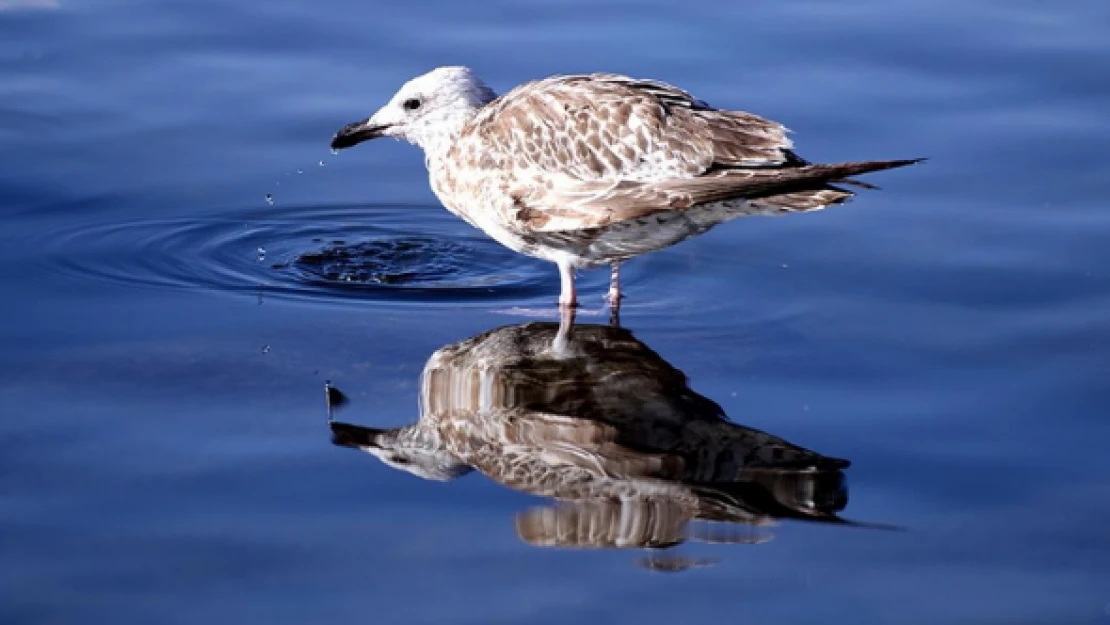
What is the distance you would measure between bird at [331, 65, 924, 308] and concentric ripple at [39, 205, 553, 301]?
0.35 meters

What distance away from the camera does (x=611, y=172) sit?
8508 millimetres

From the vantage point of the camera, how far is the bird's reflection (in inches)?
255

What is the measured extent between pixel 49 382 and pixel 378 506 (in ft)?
5.81

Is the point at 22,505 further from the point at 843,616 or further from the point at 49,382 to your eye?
the point at 843,616

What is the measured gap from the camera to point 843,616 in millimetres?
5848

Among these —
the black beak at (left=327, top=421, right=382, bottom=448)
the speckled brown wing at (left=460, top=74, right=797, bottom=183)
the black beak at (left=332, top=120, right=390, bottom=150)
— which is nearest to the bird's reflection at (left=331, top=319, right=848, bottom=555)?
the black beak at (left=327, top=421, right=382, bottom=448)

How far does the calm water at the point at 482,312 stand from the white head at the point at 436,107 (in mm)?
575

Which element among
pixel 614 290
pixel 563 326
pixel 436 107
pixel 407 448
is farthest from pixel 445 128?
pixel 407 448

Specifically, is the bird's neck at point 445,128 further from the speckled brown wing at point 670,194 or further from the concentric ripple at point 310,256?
the speckled brown wing at point 670,194

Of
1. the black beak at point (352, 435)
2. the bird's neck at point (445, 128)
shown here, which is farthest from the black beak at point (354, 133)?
the black beak at point (352, 435)

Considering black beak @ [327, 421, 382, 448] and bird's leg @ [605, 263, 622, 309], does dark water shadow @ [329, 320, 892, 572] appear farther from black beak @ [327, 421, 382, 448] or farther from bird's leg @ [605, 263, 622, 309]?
bird's leg @ [605, 263, 622, 309]

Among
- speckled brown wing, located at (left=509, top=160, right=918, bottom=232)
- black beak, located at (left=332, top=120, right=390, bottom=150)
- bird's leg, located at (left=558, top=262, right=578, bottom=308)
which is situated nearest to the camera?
speckled brown wing, located at (left=509, top=160, right=918, bottom=232)

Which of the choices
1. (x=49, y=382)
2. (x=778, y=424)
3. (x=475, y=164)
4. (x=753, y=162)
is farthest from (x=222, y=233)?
(x=778, y=424)

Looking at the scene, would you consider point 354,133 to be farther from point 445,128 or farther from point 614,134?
point 614,134
